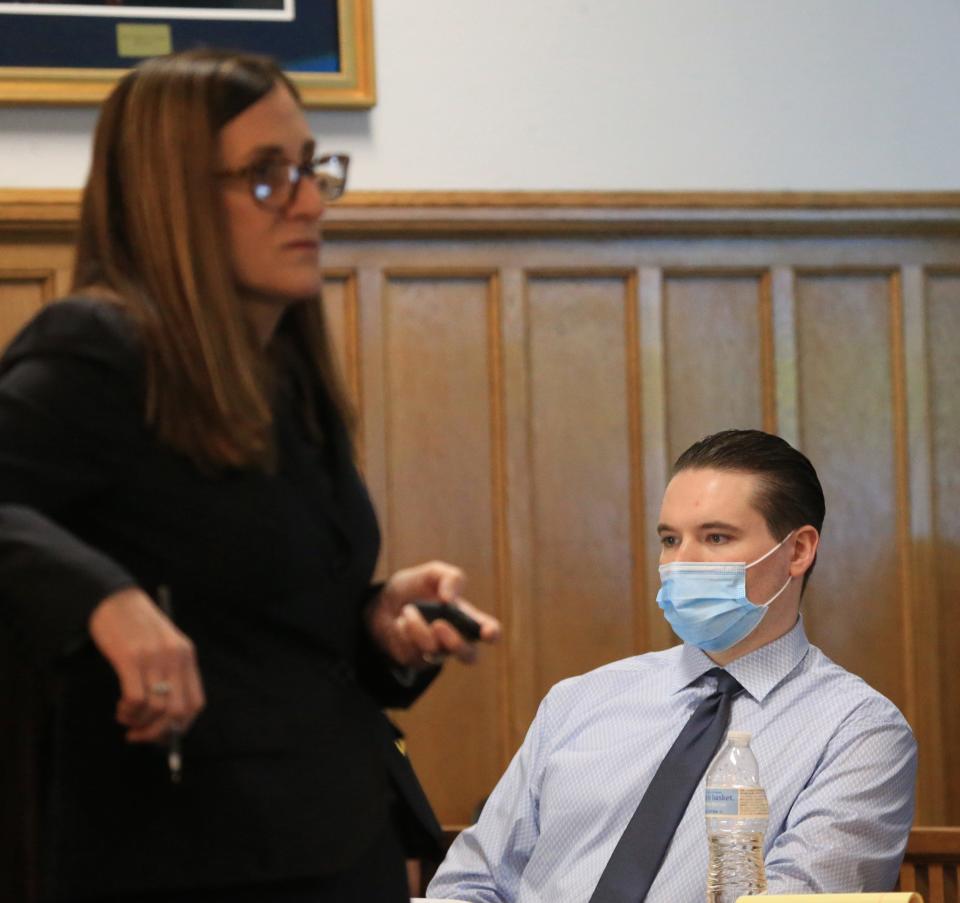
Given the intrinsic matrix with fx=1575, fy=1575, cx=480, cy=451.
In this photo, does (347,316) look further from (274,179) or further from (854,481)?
(274,179)

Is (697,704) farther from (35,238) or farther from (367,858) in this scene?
(35,238)

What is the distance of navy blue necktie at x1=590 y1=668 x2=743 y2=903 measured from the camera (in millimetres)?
2340

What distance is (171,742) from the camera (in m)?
1.14

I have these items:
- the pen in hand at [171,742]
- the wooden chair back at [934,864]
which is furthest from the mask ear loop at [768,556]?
the pen in hand at [171,742]

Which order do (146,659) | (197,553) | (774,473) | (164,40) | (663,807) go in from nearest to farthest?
(146,659), (197,553), (663,807), (774,473), (164,40)

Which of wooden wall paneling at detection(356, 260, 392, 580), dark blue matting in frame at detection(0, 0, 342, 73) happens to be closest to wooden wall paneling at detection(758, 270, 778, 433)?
wooden wall paneling at detection(356, 260, 392, 580)

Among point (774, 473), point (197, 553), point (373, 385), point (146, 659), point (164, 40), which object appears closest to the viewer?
point (146, 659)

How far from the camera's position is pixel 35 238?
3838mm

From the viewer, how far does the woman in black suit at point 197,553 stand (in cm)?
115

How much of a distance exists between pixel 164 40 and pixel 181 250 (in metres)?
2.76

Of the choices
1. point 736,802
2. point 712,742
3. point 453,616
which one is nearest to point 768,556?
point 712,742

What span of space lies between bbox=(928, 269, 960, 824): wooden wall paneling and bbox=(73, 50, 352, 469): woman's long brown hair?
3106 millimetres

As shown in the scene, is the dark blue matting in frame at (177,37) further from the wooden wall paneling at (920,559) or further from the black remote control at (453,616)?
the black remote control at (453,616)

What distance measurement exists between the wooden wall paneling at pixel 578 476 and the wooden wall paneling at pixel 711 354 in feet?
0.46
